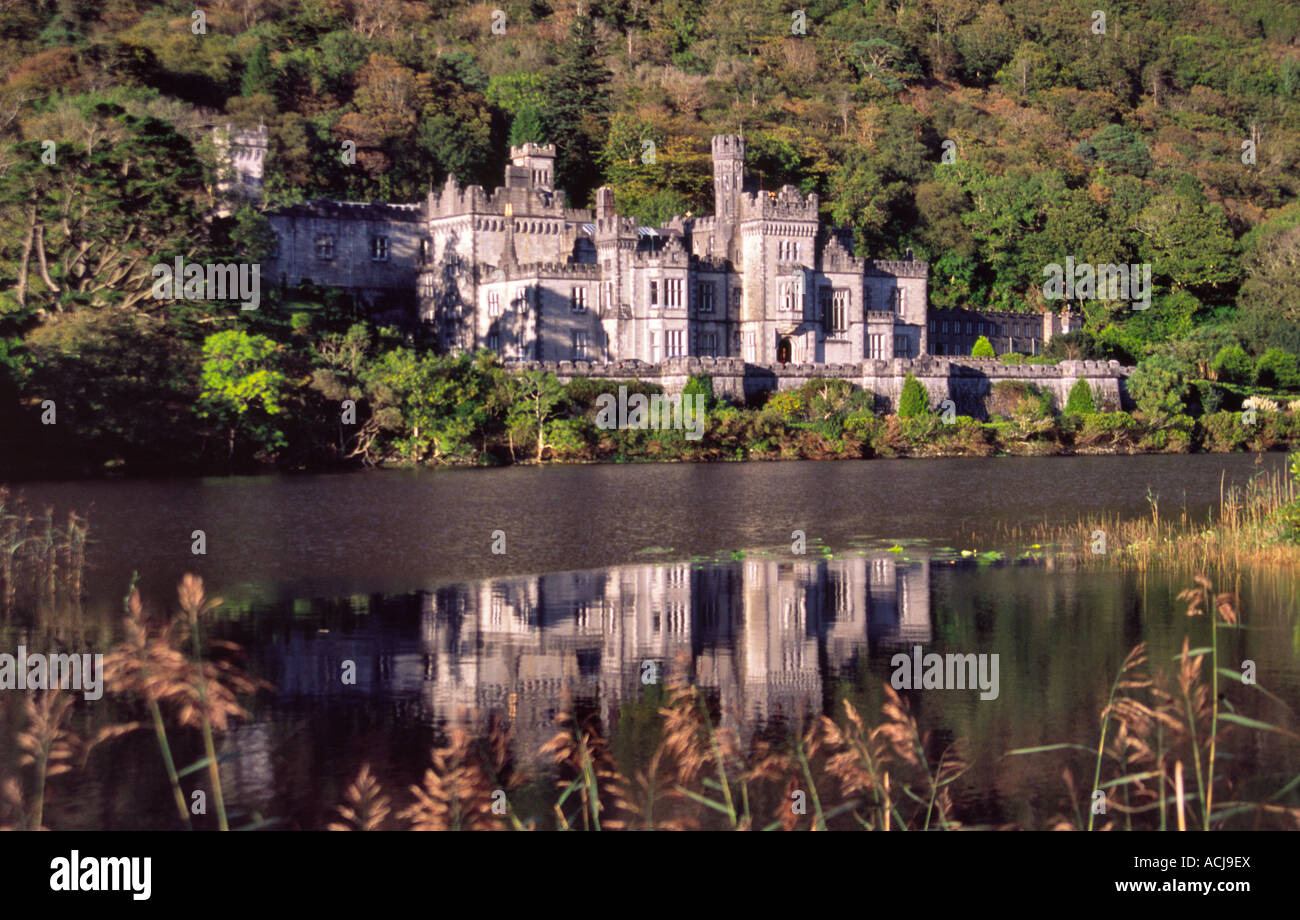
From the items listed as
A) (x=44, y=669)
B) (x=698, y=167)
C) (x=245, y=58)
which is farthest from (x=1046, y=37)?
(x=44, y=669)

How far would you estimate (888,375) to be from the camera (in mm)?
73000

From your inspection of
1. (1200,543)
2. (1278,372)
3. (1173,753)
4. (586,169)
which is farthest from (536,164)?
(1173,753)

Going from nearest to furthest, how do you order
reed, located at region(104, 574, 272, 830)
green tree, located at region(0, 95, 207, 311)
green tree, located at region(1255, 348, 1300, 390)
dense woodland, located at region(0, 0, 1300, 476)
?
reed, located at region(104, 574, 272, 830), green tree, located at region(0, 95, 207, 311), dense woodland, located at region(0, 0, 1300, 476), green tree, located at region(1255, 348, 1300, 390)

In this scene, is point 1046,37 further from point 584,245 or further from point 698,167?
point 584,245

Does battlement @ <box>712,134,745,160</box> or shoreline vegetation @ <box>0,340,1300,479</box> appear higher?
battlement @ <box>712,134,745,160</box>

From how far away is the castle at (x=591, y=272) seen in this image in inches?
2879

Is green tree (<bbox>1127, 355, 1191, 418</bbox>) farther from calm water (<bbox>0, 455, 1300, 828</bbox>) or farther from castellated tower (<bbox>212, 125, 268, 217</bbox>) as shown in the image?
castellated tower (<bbox>212, 125, 268, 217</bbox>)

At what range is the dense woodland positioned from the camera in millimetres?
55500

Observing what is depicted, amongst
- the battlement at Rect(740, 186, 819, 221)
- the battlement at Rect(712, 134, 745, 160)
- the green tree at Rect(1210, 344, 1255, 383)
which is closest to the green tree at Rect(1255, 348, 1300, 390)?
the green tree at Rect(1210, 344, 1255, 383)

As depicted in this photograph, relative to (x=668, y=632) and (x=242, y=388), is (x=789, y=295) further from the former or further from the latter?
(x=668, y=632)

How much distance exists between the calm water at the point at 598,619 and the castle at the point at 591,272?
2989cm

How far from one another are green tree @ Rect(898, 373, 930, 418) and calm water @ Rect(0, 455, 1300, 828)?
26.8m

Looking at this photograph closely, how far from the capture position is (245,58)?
319 ft

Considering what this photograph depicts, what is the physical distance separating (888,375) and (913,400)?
222 centimetres
